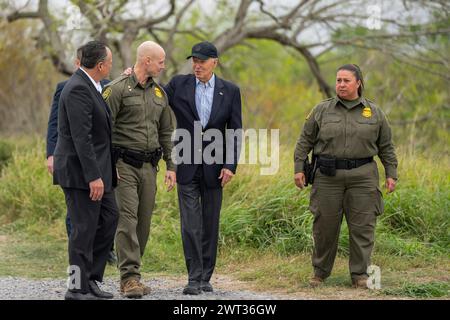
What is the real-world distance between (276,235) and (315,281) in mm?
1650

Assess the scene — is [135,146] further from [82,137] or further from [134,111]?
[82,137]

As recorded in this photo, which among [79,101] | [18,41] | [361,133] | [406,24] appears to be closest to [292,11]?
[406,24]

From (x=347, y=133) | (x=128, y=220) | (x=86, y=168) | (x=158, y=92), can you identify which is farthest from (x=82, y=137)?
(x=347, y=133)

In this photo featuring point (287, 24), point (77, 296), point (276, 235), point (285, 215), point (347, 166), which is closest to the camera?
point (77, 296)

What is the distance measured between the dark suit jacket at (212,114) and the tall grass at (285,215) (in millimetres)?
1948

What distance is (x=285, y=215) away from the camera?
961 centimetres

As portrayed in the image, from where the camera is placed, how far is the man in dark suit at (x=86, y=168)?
6660 millimetres

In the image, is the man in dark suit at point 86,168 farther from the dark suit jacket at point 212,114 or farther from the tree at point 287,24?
the tree at point 287,24

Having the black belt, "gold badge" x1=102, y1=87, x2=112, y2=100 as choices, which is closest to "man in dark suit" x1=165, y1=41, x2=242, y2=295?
"gold badge" x1=102, y1=87, x2=112, y2=100

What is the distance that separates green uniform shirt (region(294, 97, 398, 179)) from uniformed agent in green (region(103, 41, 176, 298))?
1254mm

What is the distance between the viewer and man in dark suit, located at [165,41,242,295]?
7.39 m

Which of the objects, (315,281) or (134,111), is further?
(315,281)
